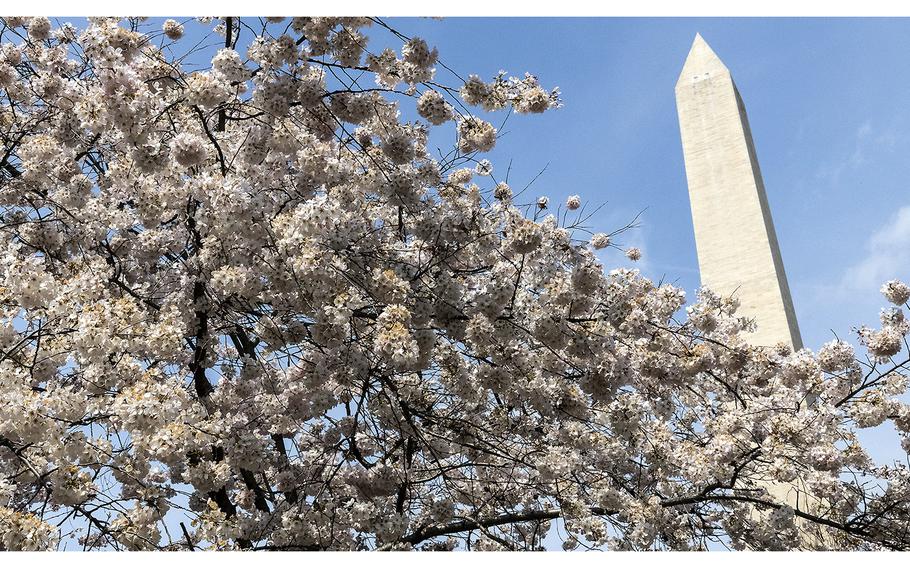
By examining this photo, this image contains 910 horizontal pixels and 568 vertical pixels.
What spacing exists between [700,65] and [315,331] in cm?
1280

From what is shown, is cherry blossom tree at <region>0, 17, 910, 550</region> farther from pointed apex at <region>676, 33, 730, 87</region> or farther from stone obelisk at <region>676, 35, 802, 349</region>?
pointed apex at <region>676, 33, 730, 87</region>

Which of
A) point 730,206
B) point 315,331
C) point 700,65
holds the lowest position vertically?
point 315,331

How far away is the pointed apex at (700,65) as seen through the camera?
48.4 feet

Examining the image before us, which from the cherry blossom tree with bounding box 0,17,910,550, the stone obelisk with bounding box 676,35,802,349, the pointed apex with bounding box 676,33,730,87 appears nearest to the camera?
the cherry blossom tree with bounding box 0,17,910,550

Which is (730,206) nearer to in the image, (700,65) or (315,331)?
(700,65)

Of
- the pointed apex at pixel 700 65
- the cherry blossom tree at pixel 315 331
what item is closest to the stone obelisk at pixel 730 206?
the pointed apex at pixel 700 65

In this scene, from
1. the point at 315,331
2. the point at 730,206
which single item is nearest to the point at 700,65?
the point at 730,206

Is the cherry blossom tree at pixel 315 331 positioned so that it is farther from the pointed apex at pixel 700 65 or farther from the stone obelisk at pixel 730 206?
the pointed apex at pixel 700 65

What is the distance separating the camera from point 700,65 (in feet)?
49.2

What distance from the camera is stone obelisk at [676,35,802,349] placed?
13.7m

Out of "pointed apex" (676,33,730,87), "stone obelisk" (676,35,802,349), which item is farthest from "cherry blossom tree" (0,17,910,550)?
"pointed apex" (676,33,730,87)

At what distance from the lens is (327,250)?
4281mm

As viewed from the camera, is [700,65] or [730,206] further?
[700,65]

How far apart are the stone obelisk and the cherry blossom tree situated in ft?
24.3
